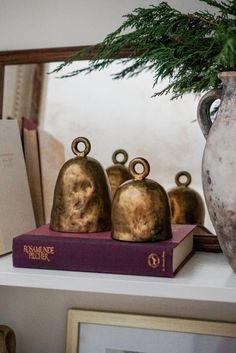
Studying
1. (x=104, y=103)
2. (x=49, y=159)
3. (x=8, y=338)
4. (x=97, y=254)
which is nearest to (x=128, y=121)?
(x=104, y=103)

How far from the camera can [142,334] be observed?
3.42 feet

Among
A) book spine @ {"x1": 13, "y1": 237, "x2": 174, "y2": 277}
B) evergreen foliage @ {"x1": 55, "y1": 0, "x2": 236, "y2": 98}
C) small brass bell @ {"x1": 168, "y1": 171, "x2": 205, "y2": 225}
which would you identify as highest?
evergreen foliage @ {"x1": 55, "y1": 0, "x2": 236, "y2": 98}

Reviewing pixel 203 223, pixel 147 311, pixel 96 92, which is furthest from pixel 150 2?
pixel 147 311

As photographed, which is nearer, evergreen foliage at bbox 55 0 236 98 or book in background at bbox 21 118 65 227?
evergreen foliage at bbox 55 0 236 98

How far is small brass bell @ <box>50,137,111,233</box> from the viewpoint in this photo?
0.90 meters

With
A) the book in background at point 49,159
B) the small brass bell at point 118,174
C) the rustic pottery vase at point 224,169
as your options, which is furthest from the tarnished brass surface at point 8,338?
the rustic pottery vase at point 224,169

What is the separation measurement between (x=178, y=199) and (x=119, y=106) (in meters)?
0.20

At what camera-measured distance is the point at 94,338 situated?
1063mm

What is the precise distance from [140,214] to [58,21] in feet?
1.53

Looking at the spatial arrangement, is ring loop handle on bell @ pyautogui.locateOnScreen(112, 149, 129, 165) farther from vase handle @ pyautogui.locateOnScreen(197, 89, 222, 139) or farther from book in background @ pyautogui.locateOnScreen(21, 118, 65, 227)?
vase handle @ pyautogui.locateOnScreen(197, 89, 222, 139)

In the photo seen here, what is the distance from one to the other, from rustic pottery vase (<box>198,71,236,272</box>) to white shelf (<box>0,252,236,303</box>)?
1.9 inches

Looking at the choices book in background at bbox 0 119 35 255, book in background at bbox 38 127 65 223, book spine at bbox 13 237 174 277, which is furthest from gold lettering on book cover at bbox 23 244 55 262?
book in background at bbox 38 127 65 223

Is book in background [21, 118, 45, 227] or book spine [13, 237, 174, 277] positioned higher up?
book in background [21, 118, 45, 227]

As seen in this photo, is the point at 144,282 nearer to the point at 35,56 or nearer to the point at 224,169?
the point at 224,169
